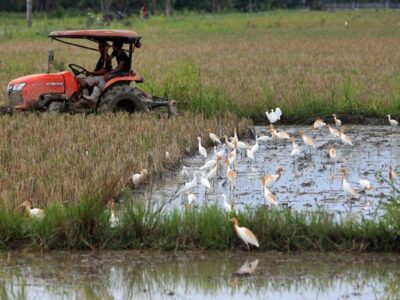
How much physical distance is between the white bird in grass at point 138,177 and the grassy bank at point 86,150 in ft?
0.33

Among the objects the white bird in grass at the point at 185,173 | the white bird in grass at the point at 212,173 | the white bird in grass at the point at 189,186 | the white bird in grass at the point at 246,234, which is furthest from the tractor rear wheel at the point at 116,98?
the white bird in grass at the point at 246,234

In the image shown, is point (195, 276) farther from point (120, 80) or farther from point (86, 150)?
point (120, 80)

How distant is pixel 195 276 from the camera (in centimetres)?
752

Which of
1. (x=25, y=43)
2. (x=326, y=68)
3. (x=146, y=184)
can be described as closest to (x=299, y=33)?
(x=25, y=43)

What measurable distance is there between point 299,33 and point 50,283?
38148mm

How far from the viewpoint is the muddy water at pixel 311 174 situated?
32.8ft

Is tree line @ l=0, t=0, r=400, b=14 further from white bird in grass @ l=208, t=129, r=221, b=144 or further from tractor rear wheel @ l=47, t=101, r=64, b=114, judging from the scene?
white bird in grass @ l=208, t=129, r=221, b=144

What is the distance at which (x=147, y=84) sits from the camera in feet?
59.4

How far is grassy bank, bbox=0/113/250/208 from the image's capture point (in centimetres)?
946

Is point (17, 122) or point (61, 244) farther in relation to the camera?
point (17, 122)

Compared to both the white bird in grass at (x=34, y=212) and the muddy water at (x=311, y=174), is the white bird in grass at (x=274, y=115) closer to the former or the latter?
the muddy water at (x=311, y=174)

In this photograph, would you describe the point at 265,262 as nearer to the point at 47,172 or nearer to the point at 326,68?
the point at 47,172

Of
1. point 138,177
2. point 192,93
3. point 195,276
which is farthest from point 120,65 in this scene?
point 195,276

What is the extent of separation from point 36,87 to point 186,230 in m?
6.89
